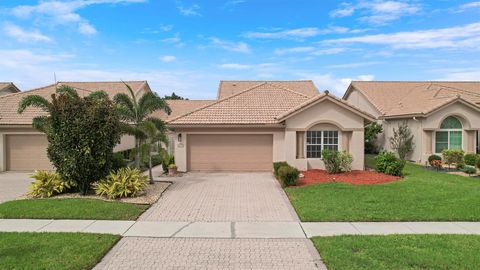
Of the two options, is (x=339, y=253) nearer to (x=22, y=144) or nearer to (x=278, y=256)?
(x=278, y=256)

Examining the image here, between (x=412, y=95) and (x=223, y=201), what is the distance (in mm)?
22328

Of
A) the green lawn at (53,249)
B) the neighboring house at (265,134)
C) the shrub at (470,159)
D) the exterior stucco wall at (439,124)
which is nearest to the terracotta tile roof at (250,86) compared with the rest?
the exterior stucco wall at (439,124)

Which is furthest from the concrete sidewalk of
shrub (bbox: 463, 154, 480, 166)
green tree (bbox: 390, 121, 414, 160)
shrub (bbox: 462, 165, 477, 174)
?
green tree (bbox: 390, 121, 414, 160)

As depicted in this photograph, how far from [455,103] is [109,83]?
2698 centimetres

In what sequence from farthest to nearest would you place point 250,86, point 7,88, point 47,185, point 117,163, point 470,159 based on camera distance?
point 250,86 → point 7,88 → point 470,159 → point 117,163 → point 47,185

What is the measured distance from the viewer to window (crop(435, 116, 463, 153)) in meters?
22.2

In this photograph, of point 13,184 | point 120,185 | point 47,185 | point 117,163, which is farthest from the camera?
point 13,184

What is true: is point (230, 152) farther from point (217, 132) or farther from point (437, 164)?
point (437, 164)

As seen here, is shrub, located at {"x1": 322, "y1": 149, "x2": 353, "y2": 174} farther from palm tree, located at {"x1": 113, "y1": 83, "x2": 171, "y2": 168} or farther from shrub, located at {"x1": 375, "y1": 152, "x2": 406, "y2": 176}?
palm tree, located at {"x1": 113, "y1": 83, "x2": 171, "y2": 168}

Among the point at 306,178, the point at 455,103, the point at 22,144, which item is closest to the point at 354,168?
the point at 306,178

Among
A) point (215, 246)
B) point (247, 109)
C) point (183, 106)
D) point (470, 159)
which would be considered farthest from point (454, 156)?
point (183, 106)

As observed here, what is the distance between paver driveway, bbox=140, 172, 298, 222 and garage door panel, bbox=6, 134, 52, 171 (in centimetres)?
894

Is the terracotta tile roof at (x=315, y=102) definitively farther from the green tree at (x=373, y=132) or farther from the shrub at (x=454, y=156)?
the green tree at (x=373, y=132)

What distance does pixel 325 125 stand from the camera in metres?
19.0
